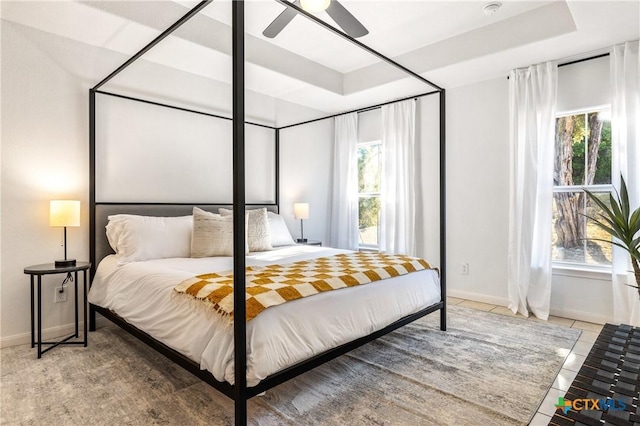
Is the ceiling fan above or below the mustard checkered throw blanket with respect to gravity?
above

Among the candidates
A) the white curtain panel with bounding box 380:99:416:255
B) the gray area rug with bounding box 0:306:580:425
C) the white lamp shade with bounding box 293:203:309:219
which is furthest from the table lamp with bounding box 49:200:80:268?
the white curtain panel with bounding box 380:99:416:255

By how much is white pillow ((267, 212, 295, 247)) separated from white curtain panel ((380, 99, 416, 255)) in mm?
1307

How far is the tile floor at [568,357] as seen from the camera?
1.91m

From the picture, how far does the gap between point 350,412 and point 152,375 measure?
4.19 feet

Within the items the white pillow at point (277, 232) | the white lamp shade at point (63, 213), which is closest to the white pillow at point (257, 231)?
the white pillow at point (277, 232)

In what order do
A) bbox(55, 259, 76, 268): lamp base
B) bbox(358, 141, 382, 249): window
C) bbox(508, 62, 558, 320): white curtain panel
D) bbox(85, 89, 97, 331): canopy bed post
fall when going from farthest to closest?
bbox(358, 141, 382, 249): window
bbox(508, 62, 558, 320): white curtain panel
bbox(85, 89, 97, 331): canopy bed post
bbox(55, 259, 76, 268): lamp base

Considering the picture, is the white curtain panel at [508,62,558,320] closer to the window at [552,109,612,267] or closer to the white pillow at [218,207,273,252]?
the window at [552,109,612,267]

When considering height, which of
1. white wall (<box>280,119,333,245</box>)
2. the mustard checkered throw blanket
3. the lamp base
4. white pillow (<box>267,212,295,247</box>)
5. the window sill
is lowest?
the window sill

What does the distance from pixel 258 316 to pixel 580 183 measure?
3397 millimetres

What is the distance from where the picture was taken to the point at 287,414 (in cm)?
189

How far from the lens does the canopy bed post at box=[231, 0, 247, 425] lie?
A: 162 cm

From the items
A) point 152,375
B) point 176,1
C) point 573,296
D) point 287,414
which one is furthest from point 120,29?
point 573,296

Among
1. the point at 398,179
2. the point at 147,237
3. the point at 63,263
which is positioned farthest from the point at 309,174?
the point at 63,263

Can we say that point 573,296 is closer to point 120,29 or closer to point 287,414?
point 287,414
